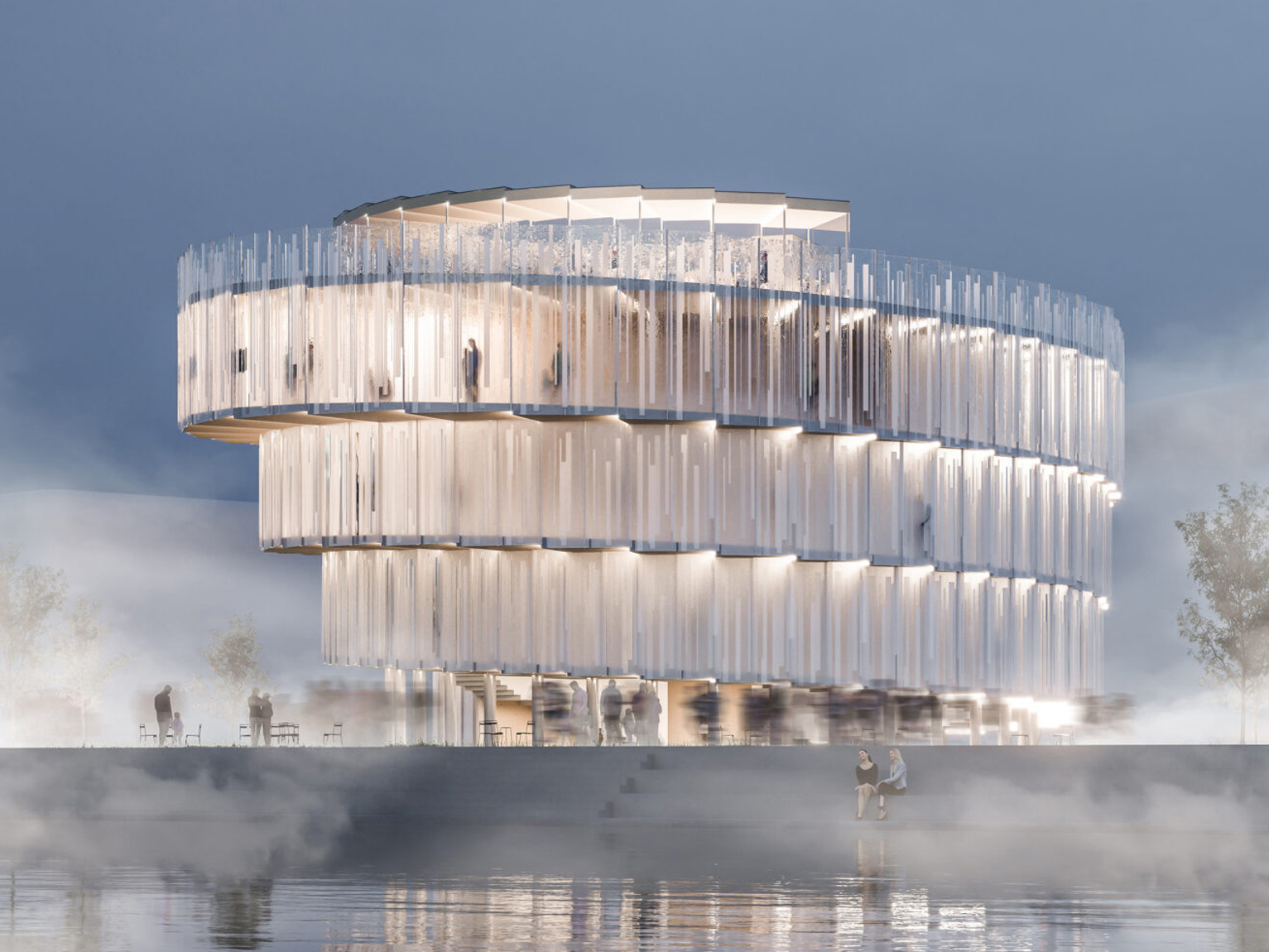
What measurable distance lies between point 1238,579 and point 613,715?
19614 millimetres

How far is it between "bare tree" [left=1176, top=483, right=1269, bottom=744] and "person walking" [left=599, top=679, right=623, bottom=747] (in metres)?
18.2

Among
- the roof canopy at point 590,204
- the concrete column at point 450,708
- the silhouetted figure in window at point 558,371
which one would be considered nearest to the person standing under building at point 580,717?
the concrete column at point 450,708

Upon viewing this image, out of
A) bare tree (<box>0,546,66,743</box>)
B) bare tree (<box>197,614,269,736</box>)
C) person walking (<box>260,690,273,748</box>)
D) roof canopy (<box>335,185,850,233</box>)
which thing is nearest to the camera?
person walking (<box>260,690,273,748</box>)

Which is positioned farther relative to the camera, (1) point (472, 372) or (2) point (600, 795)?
(1) point (472, 372)

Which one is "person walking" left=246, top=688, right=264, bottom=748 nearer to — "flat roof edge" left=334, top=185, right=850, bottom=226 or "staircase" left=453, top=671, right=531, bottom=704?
"staircase" left=453, top=671, right=531, bottom=704

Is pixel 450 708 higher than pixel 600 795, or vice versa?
pixel 450 708

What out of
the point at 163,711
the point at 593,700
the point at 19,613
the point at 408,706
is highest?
the point at 19,613

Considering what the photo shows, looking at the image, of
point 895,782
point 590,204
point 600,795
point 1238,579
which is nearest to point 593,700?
point 600,795

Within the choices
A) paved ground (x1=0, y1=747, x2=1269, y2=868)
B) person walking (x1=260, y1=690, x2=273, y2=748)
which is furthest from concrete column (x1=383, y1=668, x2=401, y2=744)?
paved ground (x1=0, y1=747, x2=1269, y2=868)

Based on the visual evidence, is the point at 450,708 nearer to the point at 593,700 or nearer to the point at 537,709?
the point at 537,709

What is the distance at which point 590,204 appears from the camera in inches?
1518

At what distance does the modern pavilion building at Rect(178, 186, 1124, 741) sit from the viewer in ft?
115

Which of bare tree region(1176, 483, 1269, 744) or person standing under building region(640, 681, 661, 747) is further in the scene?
bare tree region(1176, 483, 1269, 744)

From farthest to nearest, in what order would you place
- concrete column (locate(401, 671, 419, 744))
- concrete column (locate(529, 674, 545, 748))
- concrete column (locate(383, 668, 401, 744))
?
concrete column (locate(401, 671, 419, 744))
concrete column (locate(383, 668, 401, 744))
concrete column (locate(529, 674, 545, 748))
